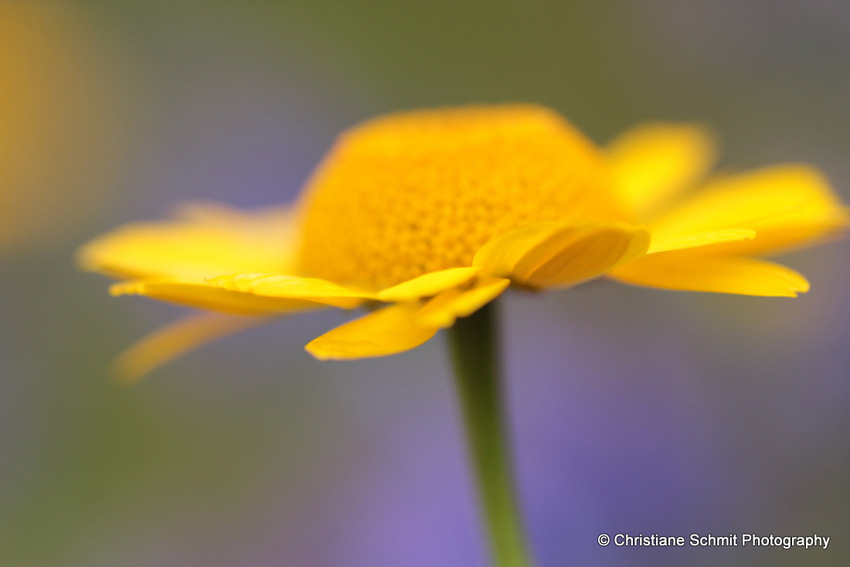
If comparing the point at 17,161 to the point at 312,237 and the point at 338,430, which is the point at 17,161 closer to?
the point at 338,430

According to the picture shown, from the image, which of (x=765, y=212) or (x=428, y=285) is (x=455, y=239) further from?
(x=765, y=212)

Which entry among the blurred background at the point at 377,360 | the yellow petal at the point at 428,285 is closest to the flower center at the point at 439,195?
the yellow petal at the point at 428,285

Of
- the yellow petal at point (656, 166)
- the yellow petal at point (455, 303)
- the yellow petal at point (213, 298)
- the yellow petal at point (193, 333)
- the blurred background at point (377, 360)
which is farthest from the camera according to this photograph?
the blurred background at point (377, 360)

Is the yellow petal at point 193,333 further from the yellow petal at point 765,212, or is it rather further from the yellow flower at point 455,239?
the yellow petal at point 765,212

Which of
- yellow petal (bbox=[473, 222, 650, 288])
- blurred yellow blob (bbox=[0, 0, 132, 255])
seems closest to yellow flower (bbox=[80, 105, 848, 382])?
yellow petal (bbox=[473, 222, 650, 288])

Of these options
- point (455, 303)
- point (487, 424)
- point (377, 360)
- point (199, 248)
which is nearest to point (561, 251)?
point (455, 303)

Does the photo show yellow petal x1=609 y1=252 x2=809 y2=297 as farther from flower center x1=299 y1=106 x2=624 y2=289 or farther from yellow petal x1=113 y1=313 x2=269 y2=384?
yellow petal x1=113 y1=313 x2=269 y2=384

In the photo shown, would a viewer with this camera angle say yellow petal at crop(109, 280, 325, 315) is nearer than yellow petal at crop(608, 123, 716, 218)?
Yes
